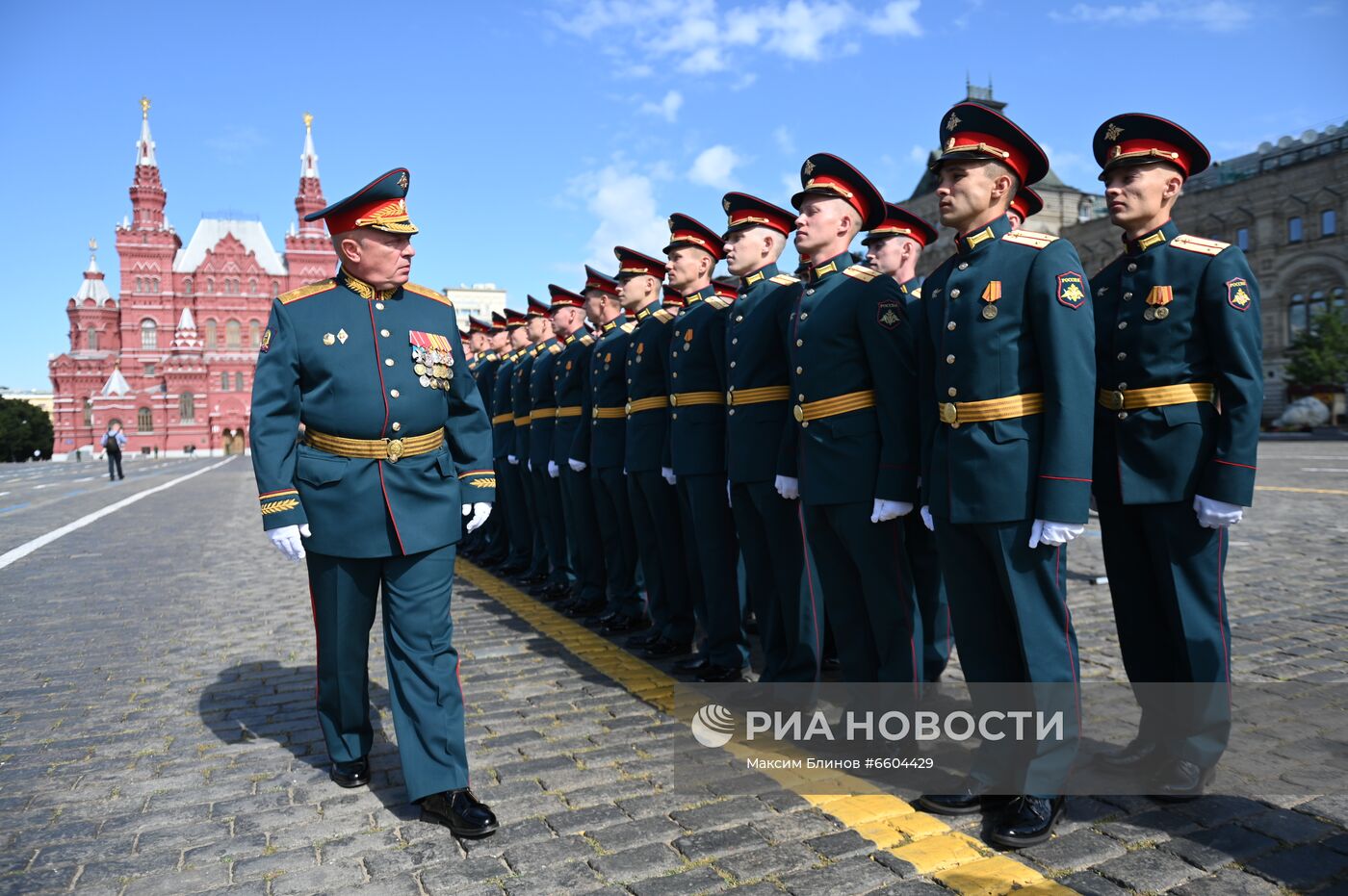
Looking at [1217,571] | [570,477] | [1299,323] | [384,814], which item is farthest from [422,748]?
[1299,323]

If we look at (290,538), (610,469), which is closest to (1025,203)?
(610,469)

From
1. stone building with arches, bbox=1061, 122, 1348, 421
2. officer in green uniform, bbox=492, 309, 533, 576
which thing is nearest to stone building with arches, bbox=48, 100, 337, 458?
stone building with arches, bbox=1061, 122, 1348, 421

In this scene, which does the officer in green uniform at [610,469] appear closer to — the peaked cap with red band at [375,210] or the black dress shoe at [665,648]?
the black dress shoe at [665,648]

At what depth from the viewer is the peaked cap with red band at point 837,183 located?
419 cm

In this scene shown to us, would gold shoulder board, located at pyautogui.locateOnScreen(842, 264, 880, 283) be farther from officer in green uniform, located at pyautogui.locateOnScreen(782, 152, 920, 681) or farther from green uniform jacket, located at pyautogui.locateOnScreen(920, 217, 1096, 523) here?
green uniform jacket, located at pyautogui.locateOnScreen(920, 217, 1096, 523)

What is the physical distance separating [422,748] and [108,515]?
1615 centimetres

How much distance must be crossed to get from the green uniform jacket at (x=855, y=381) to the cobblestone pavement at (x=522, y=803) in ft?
4.01

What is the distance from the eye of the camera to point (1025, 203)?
493cm

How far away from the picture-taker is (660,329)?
238 inches

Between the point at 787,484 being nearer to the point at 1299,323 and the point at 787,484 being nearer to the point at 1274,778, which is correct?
the point at 1274,778

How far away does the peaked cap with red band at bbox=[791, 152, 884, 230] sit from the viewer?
13.8 feet

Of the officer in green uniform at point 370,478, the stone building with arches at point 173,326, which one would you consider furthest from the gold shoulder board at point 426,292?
the stone building with arches at point 173,326

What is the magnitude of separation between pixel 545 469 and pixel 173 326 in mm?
95055

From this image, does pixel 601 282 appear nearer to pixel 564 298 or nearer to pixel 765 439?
pixel 564 298
